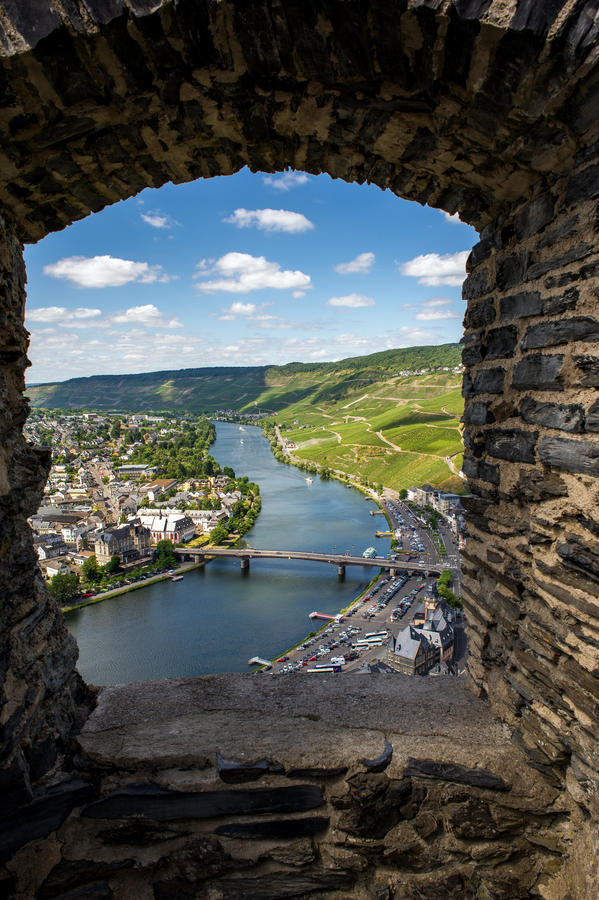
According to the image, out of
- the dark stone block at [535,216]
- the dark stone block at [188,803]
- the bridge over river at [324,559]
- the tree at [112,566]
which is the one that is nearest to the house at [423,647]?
the bridge over river at [324,559]

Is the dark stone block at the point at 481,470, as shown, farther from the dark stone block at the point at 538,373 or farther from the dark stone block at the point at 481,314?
the dark stone block at the point at 481,314

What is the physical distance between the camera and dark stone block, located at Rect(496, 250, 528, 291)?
82.9 inches

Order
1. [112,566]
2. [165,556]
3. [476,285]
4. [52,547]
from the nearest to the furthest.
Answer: [476,285], [112,566], [165,556], [52,547]

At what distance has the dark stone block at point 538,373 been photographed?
1.88 metres

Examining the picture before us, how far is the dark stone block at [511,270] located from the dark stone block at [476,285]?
132mm

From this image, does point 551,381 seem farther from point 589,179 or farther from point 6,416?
point 6,416

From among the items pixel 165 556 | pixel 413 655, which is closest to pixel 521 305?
pixel 413 655

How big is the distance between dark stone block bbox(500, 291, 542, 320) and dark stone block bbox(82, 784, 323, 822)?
223cm

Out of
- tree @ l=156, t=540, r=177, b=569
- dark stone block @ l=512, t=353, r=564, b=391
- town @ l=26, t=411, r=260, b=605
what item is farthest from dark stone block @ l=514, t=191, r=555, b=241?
tree @ l=156, t=540, r=177, b=569

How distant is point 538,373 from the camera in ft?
6.51

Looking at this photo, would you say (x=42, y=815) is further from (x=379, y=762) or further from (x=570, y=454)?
(x=570, y=454)

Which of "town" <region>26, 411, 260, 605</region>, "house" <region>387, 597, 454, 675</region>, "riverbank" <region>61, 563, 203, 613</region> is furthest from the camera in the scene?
"town" <region>26, 411, 260, 605</region>

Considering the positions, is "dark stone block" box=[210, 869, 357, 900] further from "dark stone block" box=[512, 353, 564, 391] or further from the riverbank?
the riverbank

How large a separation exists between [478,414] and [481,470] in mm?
287
